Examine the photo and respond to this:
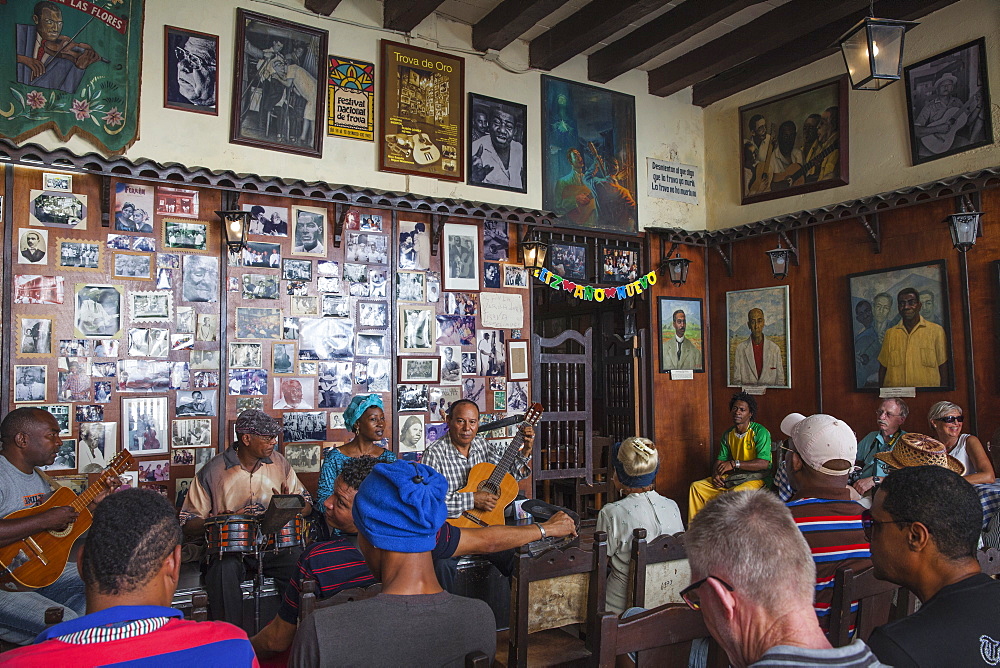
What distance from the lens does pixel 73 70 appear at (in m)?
5.44

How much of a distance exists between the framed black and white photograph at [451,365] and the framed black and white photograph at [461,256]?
618 mm

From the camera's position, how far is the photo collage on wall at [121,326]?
527 centimetres

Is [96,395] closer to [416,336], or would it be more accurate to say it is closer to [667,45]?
[416,336]

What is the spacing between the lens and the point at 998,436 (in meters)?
5.74

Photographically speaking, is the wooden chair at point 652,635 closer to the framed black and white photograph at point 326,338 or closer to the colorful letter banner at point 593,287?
the framed black and white photograph at point 326,338

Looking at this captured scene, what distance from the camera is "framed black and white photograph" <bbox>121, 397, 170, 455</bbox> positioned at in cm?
550

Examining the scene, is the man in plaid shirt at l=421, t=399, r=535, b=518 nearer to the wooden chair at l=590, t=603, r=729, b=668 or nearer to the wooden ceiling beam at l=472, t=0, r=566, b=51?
the wooden chair at l=590, t=603, r=729, b=668

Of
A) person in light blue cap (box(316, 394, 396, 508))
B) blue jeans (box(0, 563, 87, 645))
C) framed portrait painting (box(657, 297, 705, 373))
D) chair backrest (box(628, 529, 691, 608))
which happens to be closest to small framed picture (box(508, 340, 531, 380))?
framed portrait painting (box(657, 297, 705, 373))

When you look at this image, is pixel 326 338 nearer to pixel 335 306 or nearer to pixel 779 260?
pixel 335 306

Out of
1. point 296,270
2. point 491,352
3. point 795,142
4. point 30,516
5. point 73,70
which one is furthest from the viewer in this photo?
point 795,142

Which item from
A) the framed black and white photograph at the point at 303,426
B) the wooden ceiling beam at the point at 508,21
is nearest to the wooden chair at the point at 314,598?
the framed black and white photograph at the point at 303,426

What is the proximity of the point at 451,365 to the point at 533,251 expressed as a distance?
145 centimetres

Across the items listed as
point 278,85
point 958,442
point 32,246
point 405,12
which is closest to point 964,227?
point 958,442

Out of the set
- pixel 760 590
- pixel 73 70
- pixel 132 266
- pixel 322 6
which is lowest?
pixel 760 590
